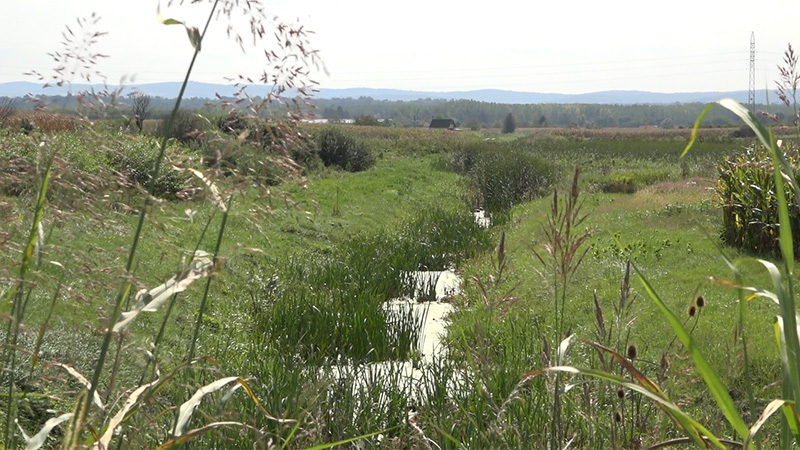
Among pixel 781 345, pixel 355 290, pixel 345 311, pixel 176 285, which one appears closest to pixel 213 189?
pixel 176 285

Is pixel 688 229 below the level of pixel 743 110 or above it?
below

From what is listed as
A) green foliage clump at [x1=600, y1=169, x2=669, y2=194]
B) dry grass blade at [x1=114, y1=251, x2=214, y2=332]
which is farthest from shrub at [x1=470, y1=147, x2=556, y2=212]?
dry grass blade at [x1=114, y1=251, x2=214, y2=332]

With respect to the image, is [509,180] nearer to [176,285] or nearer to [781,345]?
[781,345]

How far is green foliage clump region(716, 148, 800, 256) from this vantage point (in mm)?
10516

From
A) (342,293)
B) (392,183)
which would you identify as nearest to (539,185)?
(392,183)

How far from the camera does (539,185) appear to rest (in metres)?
22.1

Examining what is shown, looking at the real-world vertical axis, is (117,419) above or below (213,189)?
below

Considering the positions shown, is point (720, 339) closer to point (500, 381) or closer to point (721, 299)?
point (721, 299)

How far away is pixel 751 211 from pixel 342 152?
19113 millimetres

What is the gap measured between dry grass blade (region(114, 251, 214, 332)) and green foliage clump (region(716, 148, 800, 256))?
9859 millimetres

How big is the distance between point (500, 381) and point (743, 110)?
3199 mm

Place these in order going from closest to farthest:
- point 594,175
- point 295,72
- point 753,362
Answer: point 295,72
point 753,362
point 594,175

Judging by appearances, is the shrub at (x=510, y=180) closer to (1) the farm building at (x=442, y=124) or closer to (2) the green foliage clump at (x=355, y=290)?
(2) the green foliage clump at (x=355, y=290)

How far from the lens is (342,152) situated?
93.7ft
